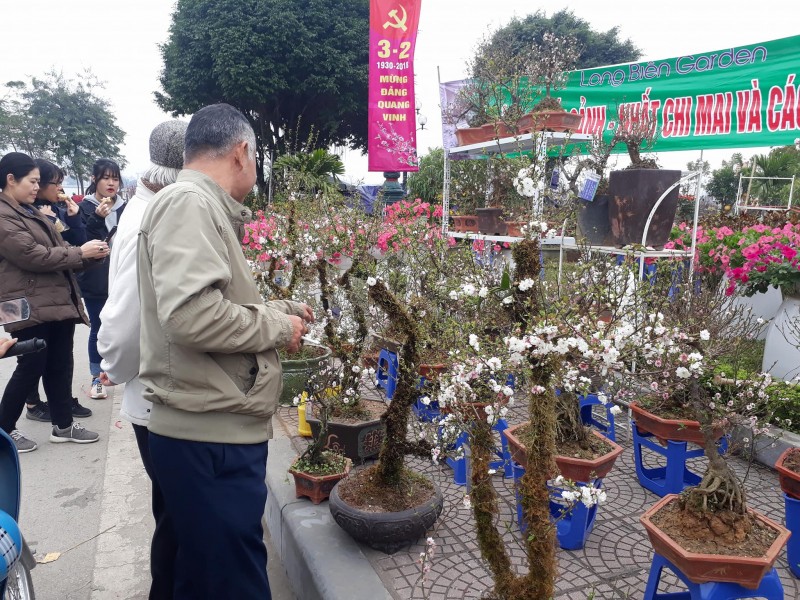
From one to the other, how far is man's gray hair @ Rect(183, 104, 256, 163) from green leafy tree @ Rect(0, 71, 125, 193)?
140 feet

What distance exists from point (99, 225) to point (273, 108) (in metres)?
18.6

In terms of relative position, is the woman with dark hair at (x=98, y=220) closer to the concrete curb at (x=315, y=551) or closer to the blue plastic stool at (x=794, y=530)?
the concrete curb at (x=315, y=551)

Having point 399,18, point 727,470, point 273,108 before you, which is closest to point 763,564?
point 727,470

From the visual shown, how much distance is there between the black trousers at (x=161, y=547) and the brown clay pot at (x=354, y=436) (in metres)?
1.22

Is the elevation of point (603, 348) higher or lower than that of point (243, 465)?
higher

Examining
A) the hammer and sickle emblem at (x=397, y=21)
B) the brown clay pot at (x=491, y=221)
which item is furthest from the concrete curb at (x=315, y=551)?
the hammer and sickle emblem at (x=397, y=21)

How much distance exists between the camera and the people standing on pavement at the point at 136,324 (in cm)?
203

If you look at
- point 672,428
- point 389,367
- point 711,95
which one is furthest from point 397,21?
point 672,428

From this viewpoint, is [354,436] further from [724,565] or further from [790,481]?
[790,481]

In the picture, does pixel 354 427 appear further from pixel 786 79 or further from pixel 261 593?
pixel 786 79

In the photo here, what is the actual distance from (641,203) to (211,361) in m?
3.82

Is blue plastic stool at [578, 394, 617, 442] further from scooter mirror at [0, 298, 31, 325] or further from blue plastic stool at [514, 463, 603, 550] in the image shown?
scooter mirror at [0, 298, 31, 325]

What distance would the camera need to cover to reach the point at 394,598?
2283 millimetres

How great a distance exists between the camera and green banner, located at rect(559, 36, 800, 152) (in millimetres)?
5753
